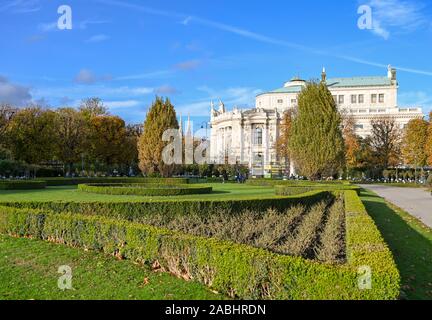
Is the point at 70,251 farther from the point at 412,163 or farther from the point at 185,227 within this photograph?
the point at 412,163

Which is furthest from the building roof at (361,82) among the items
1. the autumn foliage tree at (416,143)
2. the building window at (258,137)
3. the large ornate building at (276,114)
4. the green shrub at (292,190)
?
the green shrub at (292,190)

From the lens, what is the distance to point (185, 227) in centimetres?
1186

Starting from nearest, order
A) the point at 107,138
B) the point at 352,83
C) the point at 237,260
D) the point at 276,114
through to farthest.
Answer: the point at 237,260 < the point at 107,138 < the point at 276,114 < the point at 352,83

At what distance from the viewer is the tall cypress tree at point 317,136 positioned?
3334cm

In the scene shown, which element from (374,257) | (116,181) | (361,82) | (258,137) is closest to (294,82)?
(361,82)

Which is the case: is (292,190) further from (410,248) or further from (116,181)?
(116,181)

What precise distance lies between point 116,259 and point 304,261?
4.36 m

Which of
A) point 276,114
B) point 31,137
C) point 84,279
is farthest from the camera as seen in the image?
point 276,114

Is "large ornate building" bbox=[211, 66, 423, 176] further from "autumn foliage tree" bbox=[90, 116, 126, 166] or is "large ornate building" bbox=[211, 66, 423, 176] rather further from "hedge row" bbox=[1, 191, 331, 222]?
"hedge row" bbox=[1, 191, 331, 222]

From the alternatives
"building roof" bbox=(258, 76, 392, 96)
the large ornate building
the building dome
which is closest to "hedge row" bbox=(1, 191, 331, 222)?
the large ornate building

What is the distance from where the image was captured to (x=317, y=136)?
33500 millimetres

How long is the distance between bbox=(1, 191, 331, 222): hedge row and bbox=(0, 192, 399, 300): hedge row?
2.82m

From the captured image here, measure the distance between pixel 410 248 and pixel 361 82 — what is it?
77.4 meters
